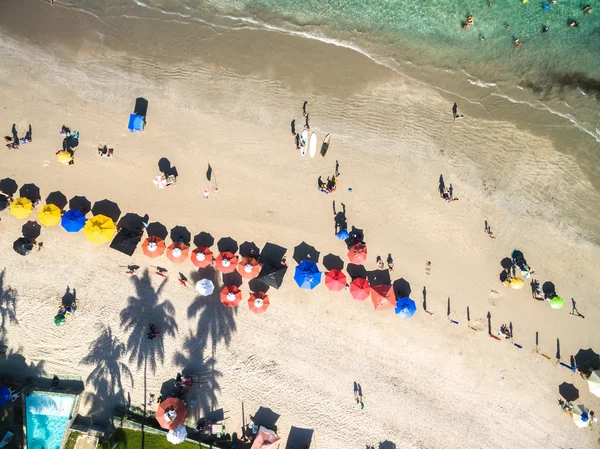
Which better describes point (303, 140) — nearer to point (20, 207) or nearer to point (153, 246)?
point (153, 246)

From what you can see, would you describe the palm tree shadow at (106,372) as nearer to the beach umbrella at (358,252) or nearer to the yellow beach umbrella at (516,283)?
the beach umbrella at (358,252)

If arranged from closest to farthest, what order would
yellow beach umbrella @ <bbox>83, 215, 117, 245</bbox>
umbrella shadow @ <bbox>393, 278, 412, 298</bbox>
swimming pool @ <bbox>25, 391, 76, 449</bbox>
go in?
yellow beach umbrella @ <bbox>83, 215, 117, 245</bbox> < swimming pool @ <bbox>25, 391, 76, 449</bbox> < umbrella shadow @ <bbox>393, 278, 412, 298</bbox>

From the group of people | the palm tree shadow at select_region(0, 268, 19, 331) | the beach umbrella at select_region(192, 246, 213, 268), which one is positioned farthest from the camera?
the palm tree shadow at select_region(0, 268, 19, 331)

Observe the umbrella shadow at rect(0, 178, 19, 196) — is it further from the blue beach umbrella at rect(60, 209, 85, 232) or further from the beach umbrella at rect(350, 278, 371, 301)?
the beach umbrella at rect(350, 278, 371, 301)

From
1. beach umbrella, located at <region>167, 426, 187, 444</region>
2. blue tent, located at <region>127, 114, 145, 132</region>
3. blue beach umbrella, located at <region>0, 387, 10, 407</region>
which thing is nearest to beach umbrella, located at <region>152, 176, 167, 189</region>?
blue tent, located at <region>127, 114, 145, 132</region>

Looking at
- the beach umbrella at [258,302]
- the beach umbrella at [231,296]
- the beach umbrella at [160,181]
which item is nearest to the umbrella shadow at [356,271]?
the beach umbrella at [258,302]
